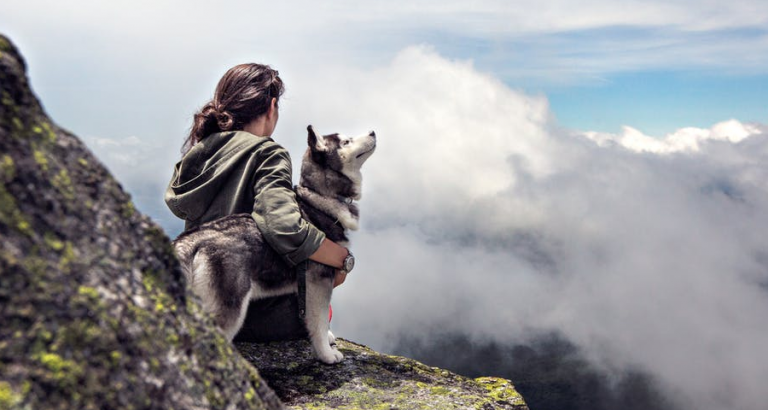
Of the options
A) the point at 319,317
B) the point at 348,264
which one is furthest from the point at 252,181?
the point at 319,317

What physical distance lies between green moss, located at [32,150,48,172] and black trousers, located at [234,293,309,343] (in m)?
5.74

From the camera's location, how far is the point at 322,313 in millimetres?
8242

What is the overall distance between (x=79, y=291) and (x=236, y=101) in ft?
21.4

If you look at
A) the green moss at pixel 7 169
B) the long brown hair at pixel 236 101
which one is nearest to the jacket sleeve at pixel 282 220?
the long brown hair at pixel 236 101

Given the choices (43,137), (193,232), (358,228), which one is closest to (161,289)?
(43,137)

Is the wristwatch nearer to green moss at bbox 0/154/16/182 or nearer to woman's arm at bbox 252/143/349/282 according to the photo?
woman's arm at bbox 252/143/349/282

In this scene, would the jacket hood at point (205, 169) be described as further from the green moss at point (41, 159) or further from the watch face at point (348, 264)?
the green moss at point (41, 159)

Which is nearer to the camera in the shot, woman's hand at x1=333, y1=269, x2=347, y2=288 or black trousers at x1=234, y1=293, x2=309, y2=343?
black trousers at x1=234, y1=293, x2=309, y2=343

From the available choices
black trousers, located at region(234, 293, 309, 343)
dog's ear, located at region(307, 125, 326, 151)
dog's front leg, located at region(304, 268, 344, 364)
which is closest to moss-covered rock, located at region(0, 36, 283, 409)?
dog's front leg, located at region(304, 268, 344, 364)

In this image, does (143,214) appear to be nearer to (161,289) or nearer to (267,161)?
(161,289)

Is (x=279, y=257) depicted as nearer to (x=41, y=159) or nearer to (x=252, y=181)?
(x=252, y=181)

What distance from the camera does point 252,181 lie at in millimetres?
8008

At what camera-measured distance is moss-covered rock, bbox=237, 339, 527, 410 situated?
6809 millimetres

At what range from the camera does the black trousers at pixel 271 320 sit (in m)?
8.38
